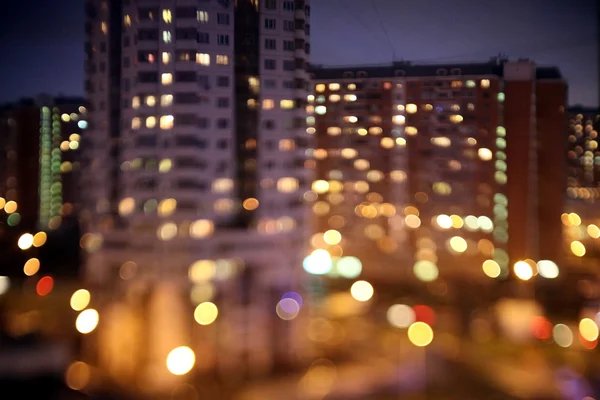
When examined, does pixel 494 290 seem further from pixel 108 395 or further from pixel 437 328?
pixel 108 395

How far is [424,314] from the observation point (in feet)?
20.3

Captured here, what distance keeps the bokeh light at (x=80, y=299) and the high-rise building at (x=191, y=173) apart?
0.16 m

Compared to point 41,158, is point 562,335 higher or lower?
lower

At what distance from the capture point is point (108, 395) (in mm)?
3225

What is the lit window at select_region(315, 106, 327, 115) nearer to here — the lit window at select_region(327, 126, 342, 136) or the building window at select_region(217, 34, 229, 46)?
the lit window at select_region(327, 126, 342, 136)

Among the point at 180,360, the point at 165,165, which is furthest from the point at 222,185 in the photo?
the point at 180,360

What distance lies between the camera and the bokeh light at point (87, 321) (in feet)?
14.5

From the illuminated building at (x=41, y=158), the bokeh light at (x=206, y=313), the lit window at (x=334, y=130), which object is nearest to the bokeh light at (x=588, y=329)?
the bokeh light at (x=206, y=313)

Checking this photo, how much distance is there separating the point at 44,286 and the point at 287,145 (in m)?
2.77

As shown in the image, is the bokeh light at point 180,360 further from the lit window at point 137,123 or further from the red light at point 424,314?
the red light at point 424,314

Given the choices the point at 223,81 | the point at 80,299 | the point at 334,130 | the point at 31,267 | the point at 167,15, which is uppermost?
the point at 167,15

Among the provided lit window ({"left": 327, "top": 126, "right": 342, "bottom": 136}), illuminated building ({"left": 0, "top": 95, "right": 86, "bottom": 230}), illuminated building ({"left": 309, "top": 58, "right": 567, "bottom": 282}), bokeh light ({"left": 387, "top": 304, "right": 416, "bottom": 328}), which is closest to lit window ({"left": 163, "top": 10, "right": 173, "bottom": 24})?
illuminated building ({"left": 0, "top": 95, "right": 86, "bottom": 230})

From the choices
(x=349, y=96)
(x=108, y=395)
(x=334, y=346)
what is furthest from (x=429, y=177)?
(x=108, y=395)

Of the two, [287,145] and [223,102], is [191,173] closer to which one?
[223,102]
